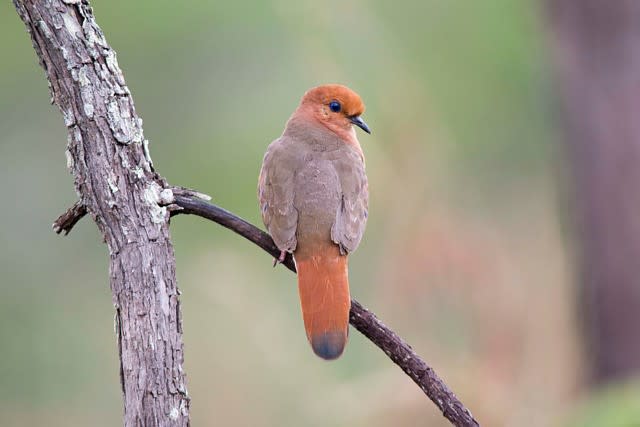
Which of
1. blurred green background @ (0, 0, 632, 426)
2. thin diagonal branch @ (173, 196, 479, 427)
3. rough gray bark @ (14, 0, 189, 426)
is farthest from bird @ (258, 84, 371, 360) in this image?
blurred green background @ (0, 0, 632, 426)

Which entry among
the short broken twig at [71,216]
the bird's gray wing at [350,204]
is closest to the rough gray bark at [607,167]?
the bird's gray wing at [350,204]

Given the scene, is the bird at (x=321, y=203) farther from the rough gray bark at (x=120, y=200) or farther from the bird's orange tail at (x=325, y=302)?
the rough gray bark at (x=120, y=200)

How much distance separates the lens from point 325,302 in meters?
3.07

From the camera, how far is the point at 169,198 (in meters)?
2.70

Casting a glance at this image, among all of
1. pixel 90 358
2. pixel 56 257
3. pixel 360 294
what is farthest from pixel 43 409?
pixel 360 294

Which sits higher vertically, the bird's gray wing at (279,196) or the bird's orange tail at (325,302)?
the bird's gray wing at (279,196)

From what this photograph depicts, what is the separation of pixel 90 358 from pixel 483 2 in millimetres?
4574

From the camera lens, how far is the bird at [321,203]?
3.06 m

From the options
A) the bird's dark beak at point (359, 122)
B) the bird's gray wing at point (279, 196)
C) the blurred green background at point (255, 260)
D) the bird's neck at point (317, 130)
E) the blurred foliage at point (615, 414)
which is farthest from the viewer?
the blurred green background at point (255, 260)

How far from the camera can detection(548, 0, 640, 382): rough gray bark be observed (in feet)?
24.4

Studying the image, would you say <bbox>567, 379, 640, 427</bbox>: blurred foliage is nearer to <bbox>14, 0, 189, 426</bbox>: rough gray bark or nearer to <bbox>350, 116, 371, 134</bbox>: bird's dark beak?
<bbox>350, 116, 371, 134</bbox>: bird's dark beak

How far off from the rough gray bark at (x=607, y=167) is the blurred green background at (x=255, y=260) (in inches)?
19.5

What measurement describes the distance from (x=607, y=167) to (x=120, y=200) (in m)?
5.60

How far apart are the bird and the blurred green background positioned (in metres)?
3.16
